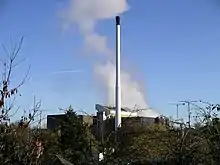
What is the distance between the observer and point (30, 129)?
31.9ft

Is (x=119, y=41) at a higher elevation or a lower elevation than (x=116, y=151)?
higher

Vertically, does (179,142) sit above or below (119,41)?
below

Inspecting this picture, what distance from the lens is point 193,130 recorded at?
11.3 meters

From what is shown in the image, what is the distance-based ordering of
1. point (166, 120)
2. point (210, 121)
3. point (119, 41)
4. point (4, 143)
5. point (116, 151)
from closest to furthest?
1. point (4, 143)
2. point (210, 121)
3. point (116, 151)
4. point (166, 120)
5. point (119, 41)

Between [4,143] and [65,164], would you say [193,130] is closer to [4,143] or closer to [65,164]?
[65,164]

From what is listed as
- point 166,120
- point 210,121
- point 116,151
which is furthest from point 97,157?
point 210,121

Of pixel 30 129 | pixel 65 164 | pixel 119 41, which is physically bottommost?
pixel 65 164

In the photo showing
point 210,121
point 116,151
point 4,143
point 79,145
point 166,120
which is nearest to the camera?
point 4,143

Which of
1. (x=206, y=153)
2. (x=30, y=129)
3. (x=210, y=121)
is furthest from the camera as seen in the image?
(x=210, y=121)

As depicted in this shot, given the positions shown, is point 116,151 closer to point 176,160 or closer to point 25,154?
point 176,160

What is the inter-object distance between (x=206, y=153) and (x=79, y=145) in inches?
247

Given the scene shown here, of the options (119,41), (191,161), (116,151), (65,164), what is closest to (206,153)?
(191,161)

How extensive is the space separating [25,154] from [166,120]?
18.2ft

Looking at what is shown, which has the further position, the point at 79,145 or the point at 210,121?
the point at 79,145
